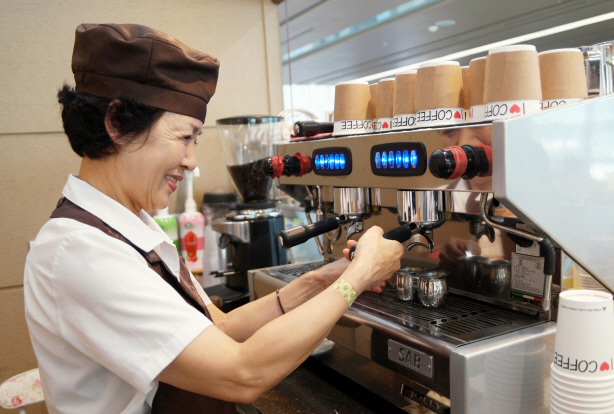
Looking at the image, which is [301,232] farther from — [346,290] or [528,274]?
[528,274]

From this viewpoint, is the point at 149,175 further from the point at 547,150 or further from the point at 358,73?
the point at 358,73

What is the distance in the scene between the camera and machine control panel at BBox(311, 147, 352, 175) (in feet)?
3.27

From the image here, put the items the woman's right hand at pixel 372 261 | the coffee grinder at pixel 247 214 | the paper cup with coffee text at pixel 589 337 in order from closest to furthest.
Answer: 1. the paper cup with coffee text at pixel 589 337
2. the woman's right hand at pixel 372 261
3. the coffee grinder at pixel 247 214

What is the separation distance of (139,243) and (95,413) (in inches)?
10.7

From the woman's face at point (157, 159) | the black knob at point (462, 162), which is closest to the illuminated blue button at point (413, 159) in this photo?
the black knob at point (462, 162)

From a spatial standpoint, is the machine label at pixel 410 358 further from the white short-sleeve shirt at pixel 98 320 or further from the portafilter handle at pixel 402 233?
the white short-sleeve shirt at pixel 98 320

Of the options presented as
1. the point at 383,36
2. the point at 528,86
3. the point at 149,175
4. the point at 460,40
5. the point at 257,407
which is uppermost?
the point at 383,36

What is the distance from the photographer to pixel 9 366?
1771 millimetres

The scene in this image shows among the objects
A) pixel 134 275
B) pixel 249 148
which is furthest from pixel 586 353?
pixel 249 148

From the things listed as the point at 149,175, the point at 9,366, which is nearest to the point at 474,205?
the point at 149,175

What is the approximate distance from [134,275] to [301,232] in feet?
1.12

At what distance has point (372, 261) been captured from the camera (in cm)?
88

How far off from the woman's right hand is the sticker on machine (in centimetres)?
20

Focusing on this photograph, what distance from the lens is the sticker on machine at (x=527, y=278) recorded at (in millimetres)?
831
